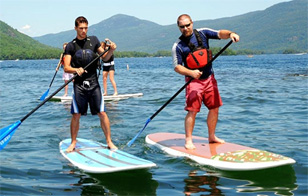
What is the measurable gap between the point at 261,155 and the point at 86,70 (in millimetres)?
3088

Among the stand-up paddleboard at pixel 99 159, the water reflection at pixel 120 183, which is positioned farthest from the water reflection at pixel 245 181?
the stand-up paddleboard at pixel 99 159

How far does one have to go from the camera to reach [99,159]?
22.1 feet

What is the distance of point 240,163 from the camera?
20.8 ft

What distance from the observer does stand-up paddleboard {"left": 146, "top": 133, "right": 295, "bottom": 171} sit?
6259mm

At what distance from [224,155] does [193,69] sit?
145cm

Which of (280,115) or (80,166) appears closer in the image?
(80,166)

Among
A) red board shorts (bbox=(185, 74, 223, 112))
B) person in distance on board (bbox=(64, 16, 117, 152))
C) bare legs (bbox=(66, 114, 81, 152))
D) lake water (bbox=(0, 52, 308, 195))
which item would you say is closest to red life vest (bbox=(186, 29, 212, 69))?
red board shorts (bbox=(185, 74, 223, 112))

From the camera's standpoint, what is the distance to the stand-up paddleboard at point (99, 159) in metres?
6.06

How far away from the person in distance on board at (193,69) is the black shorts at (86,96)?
4.50ft

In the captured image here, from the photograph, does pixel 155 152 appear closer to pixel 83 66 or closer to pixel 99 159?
pixel 99 159

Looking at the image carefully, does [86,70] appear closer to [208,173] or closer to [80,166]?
[80,166]

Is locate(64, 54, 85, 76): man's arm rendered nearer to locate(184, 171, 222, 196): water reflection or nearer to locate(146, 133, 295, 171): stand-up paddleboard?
locate(146, 133, 295, 171): stand-up paddleboard

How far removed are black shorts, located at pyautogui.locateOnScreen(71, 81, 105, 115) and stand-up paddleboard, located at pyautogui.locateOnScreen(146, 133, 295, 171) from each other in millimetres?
1434

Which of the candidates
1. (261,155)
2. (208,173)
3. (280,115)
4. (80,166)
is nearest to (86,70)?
(80,166)
